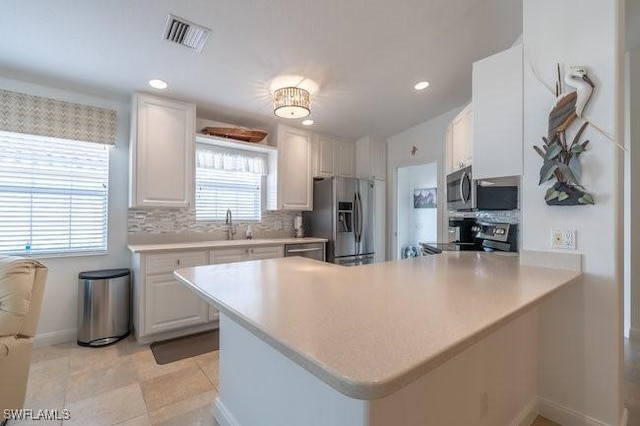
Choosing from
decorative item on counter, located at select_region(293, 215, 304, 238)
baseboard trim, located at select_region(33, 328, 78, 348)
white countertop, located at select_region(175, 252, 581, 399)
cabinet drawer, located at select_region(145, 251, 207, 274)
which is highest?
decorative item on counter, located at select_region(293, 215, 304, 238)

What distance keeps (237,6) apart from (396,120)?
9.44 ft

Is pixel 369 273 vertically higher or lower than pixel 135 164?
lower

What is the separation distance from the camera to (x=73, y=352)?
2.54 m

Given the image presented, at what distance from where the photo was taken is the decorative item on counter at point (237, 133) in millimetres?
3453

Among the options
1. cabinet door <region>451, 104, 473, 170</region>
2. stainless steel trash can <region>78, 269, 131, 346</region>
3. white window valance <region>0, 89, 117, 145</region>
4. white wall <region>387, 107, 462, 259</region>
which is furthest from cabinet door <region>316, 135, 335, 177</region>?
stainless steel trash can <region>78, 269, 131, 346</region>

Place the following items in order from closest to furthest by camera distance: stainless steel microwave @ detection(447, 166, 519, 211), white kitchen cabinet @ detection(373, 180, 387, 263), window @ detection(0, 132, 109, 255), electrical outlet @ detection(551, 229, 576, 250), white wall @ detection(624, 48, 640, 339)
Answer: electrical outlet @ detection(551, 229, 576, 250) → stainless steel microwave @ detection(447, 166, 519, 211) → window @ detection(0, 132, 109, 255) → white wall @ detection(624, 48, 640, 339) → white kitchen cabinet @ detection(373, 180, 387, 263)

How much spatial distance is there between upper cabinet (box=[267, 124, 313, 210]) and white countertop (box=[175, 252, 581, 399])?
2.29 metres

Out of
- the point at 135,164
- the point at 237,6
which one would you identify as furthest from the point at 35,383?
the point at 237,6

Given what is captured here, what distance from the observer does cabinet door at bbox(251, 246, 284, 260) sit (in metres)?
3.32

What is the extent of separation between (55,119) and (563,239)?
4092mm

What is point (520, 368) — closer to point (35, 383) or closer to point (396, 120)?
point (35, 383)

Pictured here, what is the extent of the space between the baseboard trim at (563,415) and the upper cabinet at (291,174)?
3.12m

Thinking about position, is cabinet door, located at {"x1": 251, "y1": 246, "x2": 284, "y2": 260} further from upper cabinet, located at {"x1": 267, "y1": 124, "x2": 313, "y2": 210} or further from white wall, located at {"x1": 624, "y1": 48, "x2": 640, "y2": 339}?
white wall, located at {"x1": 624, "y1": 48, "x2": 640, "y2": 339}

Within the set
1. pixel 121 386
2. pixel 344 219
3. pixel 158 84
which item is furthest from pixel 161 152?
pixel 344 219
